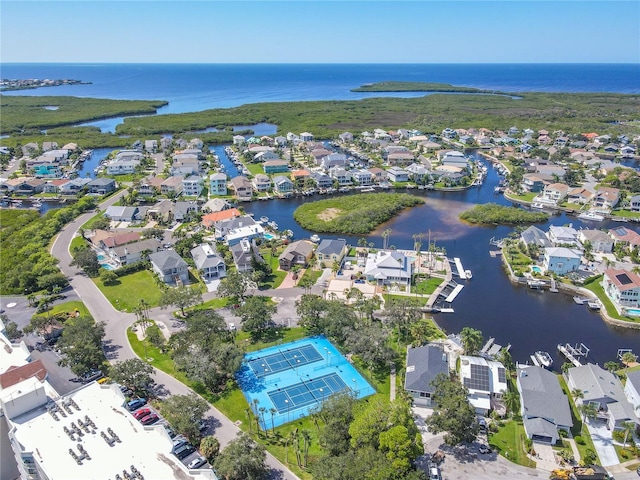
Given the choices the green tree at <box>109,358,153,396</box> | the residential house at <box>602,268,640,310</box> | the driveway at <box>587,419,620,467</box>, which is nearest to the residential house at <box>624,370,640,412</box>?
the driveway at <box>587,419,620,467</box>

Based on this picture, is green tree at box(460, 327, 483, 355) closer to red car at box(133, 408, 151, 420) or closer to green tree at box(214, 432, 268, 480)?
green tree at box(214, 432, 268, 480)

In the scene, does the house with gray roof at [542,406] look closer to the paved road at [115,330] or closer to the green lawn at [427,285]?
the green lawn at [427,285]

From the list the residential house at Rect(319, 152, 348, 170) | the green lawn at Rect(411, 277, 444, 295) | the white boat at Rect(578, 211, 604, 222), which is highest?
the residential house at Rect(319, 152, 348, 170)

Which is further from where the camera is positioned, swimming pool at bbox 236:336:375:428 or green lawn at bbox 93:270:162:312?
green lawn at bbox 93:270:162:312

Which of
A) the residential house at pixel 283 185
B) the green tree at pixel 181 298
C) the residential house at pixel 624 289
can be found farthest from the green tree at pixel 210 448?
the residential house at pixel 283 185

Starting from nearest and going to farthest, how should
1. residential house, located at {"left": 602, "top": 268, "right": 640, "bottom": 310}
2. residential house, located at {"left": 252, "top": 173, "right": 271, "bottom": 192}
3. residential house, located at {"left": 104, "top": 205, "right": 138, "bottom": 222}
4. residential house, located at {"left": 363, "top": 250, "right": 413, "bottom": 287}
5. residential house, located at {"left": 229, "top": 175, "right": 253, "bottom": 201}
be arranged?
residential house, located at {"left": 602, "top": 268, "right": 640, "bottom": 310} → residential house, located at {"left": 363, "top": 250, "right": 413, "bottom": 287} → residential house, located at {"left": 104, "top": 205, "right": 138, "bottom": 222} → residential house, located at {"left": 229, "top": 175, "right": 253, "bottom": 201} → residential house, located at {"left": 252, "top": 173, "right": 271, "bottom": 192}

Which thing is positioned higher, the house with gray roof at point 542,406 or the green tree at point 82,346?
the green tree at point 82,346

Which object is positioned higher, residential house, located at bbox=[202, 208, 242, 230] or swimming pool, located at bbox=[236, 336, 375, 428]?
residential house, located at bbox=[202, 208, 242, 230]
